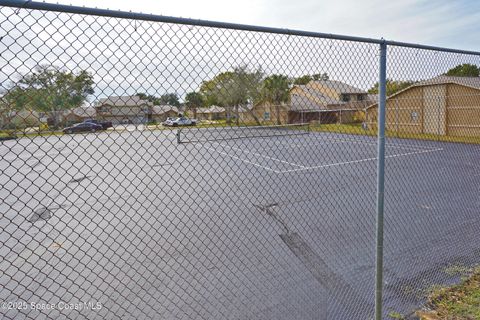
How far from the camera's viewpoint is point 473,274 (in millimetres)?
3838

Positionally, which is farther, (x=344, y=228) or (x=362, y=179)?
(x=362, y=179)

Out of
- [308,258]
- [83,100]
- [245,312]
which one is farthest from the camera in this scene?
[308,258]

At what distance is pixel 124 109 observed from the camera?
2363 mm

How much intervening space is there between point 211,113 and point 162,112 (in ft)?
4.60

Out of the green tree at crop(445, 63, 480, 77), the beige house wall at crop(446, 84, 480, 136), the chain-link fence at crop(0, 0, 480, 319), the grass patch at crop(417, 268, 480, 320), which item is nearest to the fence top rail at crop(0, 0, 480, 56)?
the chain-link fence at crop(0, 0, 480, 319)

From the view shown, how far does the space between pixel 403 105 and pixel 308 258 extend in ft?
62.6

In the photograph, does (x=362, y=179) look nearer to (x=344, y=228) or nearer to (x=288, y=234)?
(x=344, y=228)

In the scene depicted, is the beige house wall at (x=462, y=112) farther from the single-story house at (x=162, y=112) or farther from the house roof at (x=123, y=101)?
the house roof at (x=123, y=101)

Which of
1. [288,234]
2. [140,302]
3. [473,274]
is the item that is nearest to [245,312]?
[140,302]

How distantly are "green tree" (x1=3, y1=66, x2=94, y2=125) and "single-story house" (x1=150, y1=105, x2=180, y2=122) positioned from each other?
616mm

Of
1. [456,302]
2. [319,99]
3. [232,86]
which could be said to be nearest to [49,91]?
[232,86]

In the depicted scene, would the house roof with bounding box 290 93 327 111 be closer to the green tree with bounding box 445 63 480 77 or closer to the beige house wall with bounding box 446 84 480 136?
the green tree with bounding box 445 63 480 77

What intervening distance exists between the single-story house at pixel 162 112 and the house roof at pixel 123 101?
0.12 metres

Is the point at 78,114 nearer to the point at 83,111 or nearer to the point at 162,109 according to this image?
the point at 83,111
